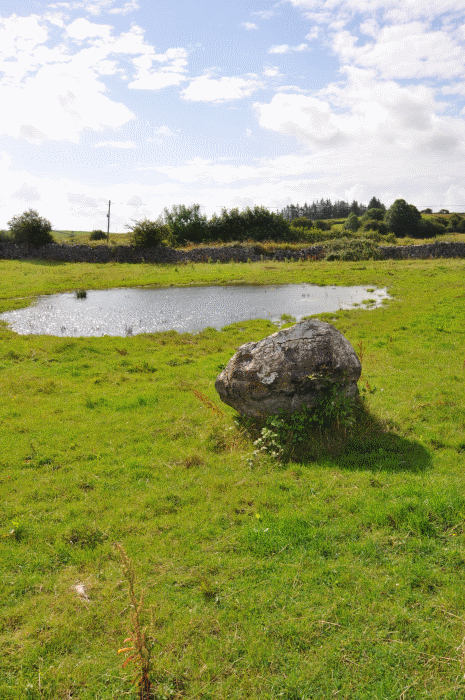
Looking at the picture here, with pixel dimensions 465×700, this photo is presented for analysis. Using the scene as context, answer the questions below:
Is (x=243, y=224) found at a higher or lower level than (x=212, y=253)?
higher

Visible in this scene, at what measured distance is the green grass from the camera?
4.11 m

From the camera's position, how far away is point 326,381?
848 cm

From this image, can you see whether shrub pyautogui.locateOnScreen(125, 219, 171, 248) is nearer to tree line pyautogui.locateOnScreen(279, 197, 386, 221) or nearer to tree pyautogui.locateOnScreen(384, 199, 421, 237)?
tree pyautogui.locateOnScreen(384, 199, 421, 237)

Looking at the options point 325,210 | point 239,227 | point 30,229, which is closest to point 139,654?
point 30,229

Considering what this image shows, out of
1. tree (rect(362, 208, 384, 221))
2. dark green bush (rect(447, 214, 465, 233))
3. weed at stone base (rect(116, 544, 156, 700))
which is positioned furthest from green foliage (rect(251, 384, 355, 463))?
tree (rect(362, 208, 384, 221))

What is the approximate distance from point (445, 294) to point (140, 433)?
21927 millimetres

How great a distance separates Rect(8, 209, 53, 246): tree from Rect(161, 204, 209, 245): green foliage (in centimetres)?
1879

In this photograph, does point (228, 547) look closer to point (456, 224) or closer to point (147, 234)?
point (147, 234)

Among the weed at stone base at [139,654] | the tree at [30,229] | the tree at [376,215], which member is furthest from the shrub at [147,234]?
the tree at [376,215]

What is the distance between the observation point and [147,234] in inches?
1951

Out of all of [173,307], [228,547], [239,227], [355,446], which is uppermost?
[239,227]

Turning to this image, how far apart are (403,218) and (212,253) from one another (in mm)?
47242

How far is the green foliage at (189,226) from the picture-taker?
67125 millimetres

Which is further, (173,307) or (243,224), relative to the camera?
(243,224)
